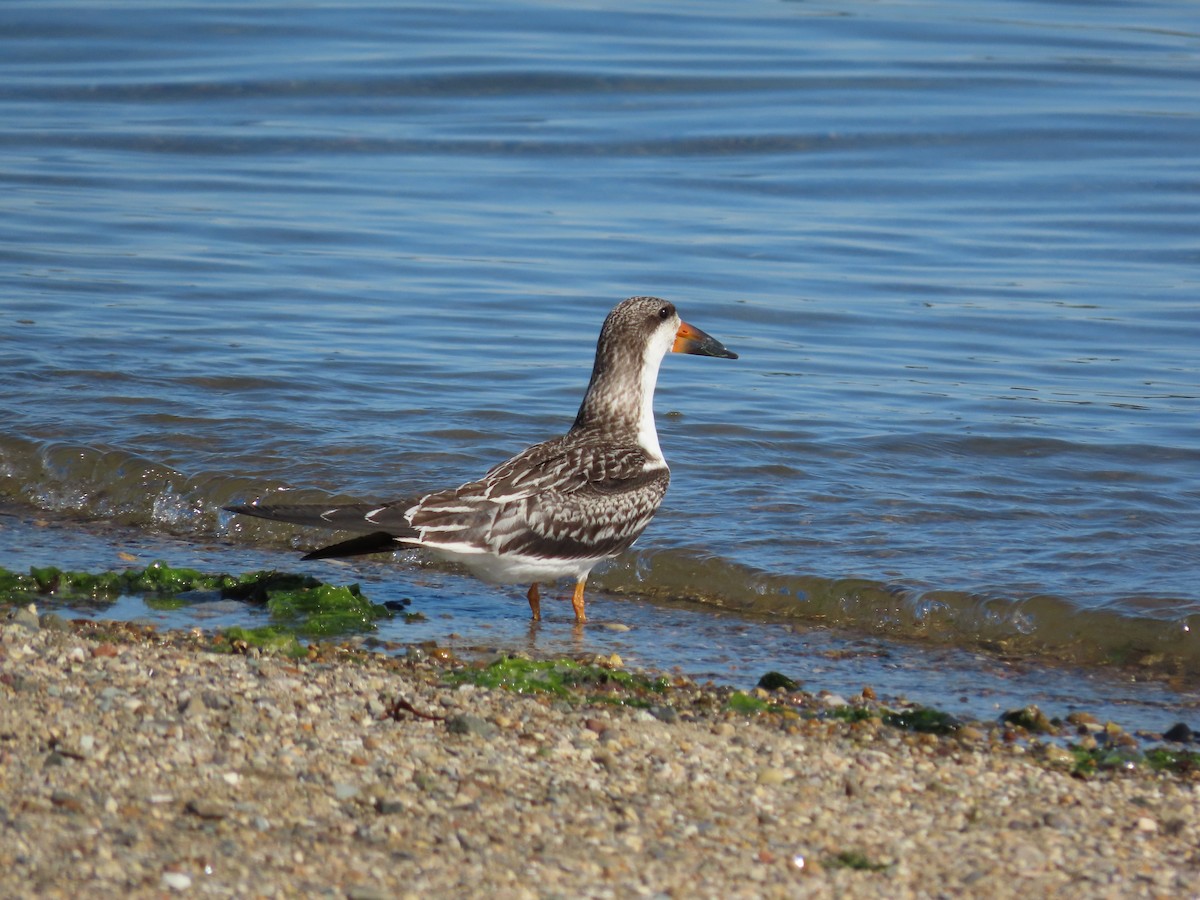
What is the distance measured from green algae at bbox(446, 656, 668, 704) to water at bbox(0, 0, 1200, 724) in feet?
2.68

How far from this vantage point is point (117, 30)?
89.0 ft

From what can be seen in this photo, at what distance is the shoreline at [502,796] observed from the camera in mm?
4723

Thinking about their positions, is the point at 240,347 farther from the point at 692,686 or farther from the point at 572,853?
the point at 572,853

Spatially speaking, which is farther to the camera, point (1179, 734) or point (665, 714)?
point (1179, 734)

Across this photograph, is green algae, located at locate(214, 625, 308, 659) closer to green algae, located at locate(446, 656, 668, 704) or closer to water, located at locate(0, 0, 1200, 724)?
green algae, located at locate(446, 656, 668, 704)

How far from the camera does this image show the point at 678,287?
50.3 feet

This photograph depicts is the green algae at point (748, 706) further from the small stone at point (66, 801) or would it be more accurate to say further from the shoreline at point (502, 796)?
the small stone at point (66, 801)

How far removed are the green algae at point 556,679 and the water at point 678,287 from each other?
2.68 ft

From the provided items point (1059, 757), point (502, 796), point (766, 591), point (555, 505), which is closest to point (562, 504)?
point (555, 505)

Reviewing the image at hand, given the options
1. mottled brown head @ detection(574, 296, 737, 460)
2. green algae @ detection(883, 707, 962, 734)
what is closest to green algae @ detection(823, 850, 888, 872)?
green algae @ detection(883, 707, 962, 734)

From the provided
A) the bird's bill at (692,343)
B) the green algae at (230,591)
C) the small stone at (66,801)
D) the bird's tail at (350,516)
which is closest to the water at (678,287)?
the green algae at (230,591)

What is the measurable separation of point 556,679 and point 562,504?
1401 millimetres

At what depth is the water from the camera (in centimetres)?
933

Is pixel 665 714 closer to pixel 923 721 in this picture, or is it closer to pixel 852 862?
pixel 923 721
